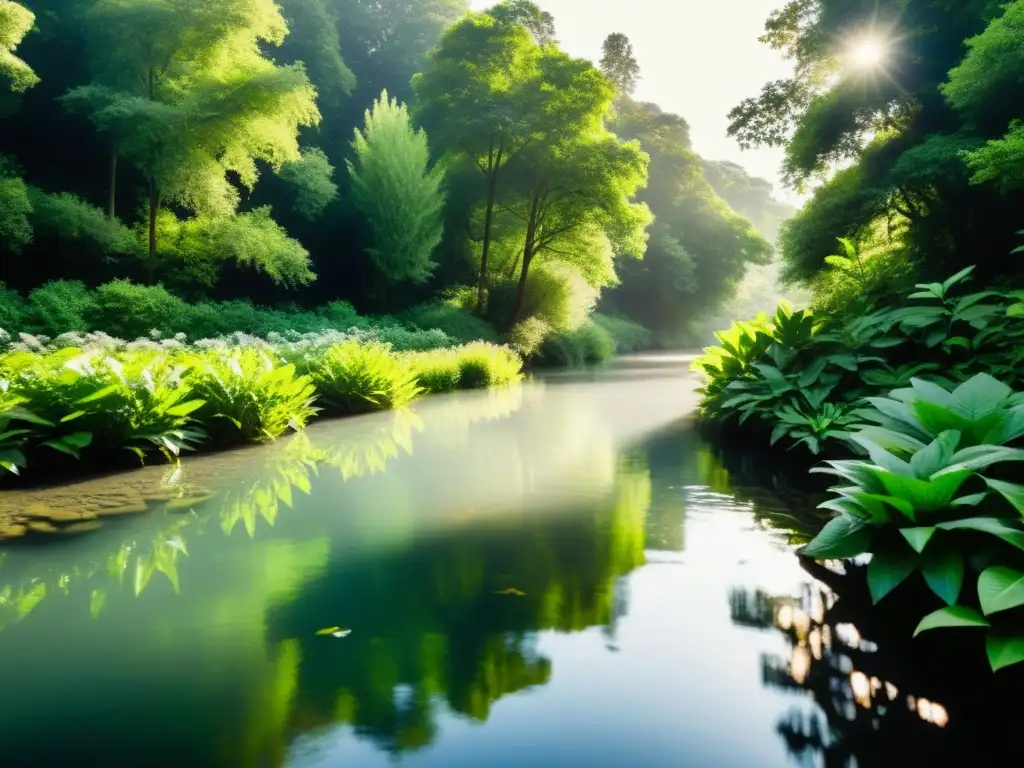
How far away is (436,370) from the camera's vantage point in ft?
44.5

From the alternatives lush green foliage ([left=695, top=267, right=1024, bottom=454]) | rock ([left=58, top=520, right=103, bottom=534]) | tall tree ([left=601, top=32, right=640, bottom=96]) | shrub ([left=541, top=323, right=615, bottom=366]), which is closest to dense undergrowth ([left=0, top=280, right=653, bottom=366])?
shrub ([left=541, top=323, right=615, bottom=366])

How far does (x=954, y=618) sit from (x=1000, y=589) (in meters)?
0.16

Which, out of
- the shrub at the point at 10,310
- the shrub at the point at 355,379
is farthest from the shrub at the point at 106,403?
the shrub at the point at 10,310

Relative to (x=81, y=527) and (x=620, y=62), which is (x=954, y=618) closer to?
(x=81, y=527)

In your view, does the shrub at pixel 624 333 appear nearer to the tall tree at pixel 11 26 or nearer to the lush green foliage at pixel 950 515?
the tall tree at pixel 11 26

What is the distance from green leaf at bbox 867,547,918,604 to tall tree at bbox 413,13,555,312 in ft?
68.2

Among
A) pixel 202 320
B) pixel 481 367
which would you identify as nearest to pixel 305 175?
pixel 202 320

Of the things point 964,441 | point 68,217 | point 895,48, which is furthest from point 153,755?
point 68,217

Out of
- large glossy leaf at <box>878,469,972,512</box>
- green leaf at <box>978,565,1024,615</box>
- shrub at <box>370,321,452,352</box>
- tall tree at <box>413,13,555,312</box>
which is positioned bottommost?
green leaf at <box>978,565,1024,615</box>

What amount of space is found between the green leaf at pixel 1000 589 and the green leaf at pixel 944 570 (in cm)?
14

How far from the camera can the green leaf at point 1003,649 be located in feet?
6.41

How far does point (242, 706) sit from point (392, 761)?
0.57 metres

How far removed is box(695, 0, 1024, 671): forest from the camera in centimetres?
254

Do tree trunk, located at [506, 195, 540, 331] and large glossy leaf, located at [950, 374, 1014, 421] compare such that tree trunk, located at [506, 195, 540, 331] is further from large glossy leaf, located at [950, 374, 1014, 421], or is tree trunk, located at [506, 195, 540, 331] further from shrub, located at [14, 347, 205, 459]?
large glossy leaf, located at [950, 374, 1014, 421]
